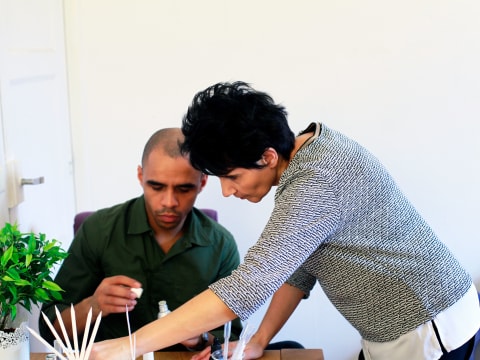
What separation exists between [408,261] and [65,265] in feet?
2.99

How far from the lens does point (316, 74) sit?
234 cm

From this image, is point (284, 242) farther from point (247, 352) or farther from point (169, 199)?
point (169, 199)

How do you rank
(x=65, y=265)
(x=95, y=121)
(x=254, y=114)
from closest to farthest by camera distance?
(x=254, y=114) → (x=65, y=265) → (x=95, y=121)

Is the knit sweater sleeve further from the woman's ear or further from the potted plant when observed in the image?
the potted plant

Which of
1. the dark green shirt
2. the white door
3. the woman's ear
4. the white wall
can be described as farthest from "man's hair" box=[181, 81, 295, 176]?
the white wall

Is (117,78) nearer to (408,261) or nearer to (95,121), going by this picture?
(95,121)

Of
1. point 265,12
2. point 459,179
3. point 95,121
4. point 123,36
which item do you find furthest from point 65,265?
point 459,179

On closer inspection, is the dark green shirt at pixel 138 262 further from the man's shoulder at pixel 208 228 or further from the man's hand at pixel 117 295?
the man's hand at pixel 117 295

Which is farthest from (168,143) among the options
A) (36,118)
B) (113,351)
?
(113,351)

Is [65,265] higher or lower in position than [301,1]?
lower

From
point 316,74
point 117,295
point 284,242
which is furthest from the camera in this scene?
point 316,74

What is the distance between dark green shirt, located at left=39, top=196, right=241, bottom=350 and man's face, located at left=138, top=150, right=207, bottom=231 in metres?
0.08

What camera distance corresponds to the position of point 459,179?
2.37 m

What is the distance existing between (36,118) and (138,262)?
598 millimetres
